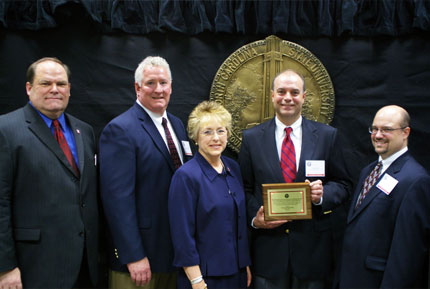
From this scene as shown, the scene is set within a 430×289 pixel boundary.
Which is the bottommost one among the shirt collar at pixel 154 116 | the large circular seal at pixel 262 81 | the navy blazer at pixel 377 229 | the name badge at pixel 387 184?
the navy blazer at pixel 377 229

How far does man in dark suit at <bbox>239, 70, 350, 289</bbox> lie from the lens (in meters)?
2.54

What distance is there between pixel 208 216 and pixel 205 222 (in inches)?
1.6

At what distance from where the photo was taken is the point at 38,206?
226cm

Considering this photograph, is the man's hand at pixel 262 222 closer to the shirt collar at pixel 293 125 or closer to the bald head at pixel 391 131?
the shirt collar at pixel 293 125

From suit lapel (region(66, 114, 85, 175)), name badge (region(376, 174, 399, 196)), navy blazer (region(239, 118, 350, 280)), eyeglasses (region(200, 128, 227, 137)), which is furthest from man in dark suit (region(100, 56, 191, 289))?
name badge (region(376, 174, 399, 196))

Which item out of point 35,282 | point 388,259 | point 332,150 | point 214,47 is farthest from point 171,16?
point 388,259

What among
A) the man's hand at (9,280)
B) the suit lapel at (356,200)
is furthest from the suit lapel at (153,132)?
the suit lapel at (356,200)

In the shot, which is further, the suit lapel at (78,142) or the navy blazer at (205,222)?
the suit lapel at (78,142)

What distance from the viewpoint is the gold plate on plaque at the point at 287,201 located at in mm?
2355

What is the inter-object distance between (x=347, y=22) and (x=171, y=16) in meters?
1.58

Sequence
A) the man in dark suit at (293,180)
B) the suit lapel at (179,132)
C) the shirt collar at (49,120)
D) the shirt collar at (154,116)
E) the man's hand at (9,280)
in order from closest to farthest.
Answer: the man's hand at (9,280) → the shirt collar at (49,120) → the man in dark suit at (293,180) → the shirt collar at (154,116) → the suit lapel at (179,132)

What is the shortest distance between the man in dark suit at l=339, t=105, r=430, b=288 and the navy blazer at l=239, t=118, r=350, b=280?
0.52 ft

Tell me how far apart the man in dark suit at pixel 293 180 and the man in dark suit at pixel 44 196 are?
3.67 feet

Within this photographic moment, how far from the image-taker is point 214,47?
3.46 metres
